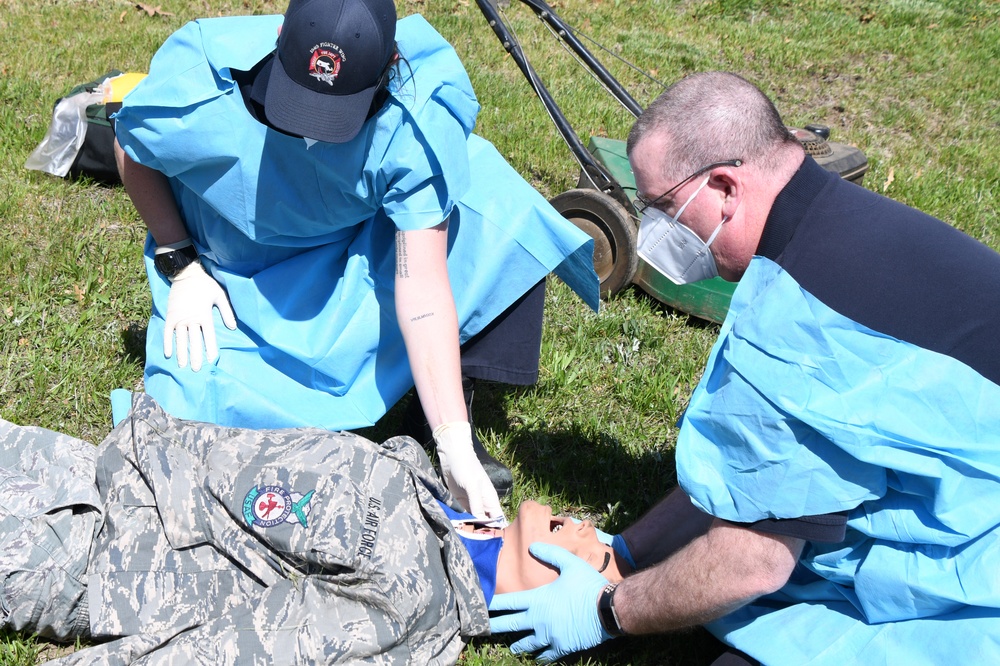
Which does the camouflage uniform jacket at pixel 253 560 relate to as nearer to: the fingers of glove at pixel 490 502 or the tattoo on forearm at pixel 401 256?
the fingers of glove at pixel 490 502

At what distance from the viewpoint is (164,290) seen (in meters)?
3.00

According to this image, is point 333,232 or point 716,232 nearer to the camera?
point 716,232

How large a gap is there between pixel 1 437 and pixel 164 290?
679mm

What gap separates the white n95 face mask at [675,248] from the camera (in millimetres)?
2262

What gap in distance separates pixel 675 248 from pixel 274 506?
121cm

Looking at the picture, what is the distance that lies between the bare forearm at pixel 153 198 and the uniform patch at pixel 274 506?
1.06m

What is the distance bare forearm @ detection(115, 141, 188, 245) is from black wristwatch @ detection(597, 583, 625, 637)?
1745 millimetres

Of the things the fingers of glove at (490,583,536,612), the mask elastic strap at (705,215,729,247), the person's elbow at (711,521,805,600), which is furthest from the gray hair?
the fingers of glove at (490,583,536,612)

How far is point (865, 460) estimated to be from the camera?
180 cm

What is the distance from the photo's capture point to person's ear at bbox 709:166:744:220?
2057 mm

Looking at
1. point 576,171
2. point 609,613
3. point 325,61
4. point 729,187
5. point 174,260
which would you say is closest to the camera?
point 729,187

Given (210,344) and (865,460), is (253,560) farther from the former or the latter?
(865,460)

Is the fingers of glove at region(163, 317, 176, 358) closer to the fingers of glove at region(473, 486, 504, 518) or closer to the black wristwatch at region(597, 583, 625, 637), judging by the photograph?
the fingers of glove at region(473, 486, 504, 518)

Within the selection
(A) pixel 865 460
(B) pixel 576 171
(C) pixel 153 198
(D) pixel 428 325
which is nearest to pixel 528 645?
(D) pixel 428 325
